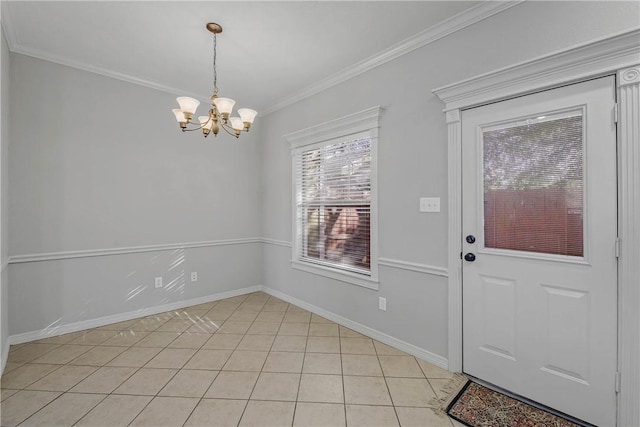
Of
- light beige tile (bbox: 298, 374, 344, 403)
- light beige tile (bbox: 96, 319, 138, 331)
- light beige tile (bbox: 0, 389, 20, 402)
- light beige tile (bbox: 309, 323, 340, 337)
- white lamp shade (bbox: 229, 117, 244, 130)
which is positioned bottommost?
light beige tile (bbox: 298, 374, 344, 403)

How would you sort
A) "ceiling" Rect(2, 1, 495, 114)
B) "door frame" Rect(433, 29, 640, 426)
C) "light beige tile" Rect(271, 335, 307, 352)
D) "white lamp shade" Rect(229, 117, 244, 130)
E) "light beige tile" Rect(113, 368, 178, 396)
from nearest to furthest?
"door frame" Rect(433, 29, 640, 426) < "light beige tile" Rect(113, 368, 178, 396) < "ceiling" Rect(2, 1, 495, 114) < "white lamp shade" Rect(229, 117, 244, 130) < "light beige tile" Rect(271, 335, 307, 352)

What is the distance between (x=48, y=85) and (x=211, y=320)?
2.92 m

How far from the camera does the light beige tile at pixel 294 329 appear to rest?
2.97 metres

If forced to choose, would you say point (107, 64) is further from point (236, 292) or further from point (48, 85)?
point (236, 292)

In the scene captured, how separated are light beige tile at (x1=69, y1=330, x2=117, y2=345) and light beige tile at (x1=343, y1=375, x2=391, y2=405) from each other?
7.89 feet

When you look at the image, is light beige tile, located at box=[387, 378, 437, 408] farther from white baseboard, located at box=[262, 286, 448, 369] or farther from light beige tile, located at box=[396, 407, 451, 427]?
white baseboard, located at box=[262, 286, 448, 369]

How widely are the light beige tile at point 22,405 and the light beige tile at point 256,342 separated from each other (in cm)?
132

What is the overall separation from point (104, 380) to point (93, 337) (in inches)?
37.5

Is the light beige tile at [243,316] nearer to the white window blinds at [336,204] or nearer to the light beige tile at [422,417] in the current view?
the white window blinds at [336,204]

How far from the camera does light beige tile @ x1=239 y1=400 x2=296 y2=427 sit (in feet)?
5.65

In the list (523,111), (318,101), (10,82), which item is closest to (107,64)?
(10,82)

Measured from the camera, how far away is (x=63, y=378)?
215 cm

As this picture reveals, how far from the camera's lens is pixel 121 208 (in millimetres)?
3229

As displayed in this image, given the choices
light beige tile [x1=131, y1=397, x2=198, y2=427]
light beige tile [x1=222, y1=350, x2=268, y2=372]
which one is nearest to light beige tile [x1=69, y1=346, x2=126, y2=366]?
light beige tile [x1=131, y1=397, x2=198, y2=427]
